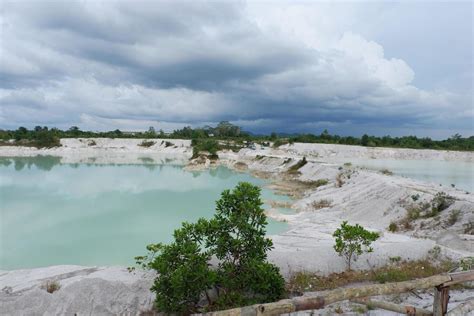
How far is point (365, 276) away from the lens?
809cm

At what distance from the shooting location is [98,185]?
2873 centimetres

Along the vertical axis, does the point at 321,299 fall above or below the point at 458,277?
below

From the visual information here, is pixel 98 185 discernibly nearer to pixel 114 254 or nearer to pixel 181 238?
pixel 114 254

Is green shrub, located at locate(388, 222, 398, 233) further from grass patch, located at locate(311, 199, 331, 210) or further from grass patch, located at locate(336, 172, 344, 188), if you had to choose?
grass patch, located at locate(336, 172, 344, 188)

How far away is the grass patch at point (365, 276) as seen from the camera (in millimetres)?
7613

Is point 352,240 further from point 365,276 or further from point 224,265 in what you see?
point 224,265

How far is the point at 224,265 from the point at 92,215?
14.0m

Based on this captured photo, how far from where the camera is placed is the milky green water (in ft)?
40.6

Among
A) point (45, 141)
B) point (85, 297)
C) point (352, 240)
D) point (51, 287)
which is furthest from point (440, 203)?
point (45, 141)

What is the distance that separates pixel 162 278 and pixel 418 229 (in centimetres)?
1236

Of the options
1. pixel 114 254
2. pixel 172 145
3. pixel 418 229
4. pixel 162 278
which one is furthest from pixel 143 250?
pixel 172 145

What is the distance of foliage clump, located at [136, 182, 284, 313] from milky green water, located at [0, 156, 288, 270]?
5776mm

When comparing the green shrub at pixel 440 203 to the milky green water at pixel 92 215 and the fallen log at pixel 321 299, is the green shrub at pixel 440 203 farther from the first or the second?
→ the fallen log at pixel 321 299

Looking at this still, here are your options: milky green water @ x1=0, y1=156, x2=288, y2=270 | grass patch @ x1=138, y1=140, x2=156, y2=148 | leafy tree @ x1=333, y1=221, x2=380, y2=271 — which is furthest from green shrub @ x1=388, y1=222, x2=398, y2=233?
grass patch @ x1=138, y1=140, x2=156, y2=148
